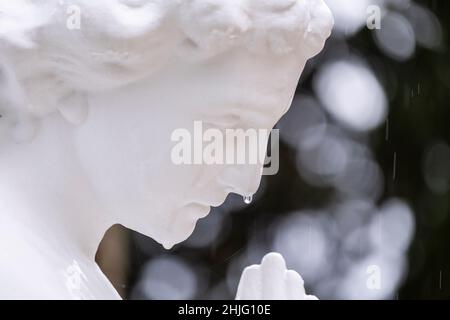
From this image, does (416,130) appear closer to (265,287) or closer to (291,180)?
(291,180)

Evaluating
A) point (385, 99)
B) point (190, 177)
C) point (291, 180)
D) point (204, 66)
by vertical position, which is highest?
point (385, 99)

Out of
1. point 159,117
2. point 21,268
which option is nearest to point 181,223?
point 159,117

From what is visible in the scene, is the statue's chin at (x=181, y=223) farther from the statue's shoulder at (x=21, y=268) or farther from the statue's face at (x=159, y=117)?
the statue's shoulder at (x=21, y=268)

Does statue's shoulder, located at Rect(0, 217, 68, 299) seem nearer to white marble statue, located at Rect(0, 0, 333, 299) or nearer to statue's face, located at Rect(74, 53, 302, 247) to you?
white marble statue, located at Rect(0, 0, 333, 299)

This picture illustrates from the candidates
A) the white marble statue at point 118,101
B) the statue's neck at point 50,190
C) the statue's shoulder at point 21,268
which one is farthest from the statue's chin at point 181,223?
the statue's shoulder at point 21,268

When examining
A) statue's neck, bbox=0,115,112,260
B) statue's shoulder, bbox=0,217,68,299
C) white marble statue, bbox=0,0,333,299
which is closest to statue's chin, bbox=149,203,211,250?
white marble statue, bbox=0,0,333,299

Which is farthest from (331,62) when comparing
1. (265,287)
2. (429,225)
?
(265,287)

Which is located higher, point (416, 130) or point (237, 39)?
point (416, 130)

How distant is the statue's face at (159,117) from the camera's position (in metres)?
2.39

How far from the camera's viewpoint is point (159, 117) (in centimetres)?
239

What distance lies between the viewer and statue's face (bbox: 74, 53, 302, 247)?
239cm

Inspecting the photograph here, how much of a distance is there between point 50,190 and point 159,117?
262 millimetres
